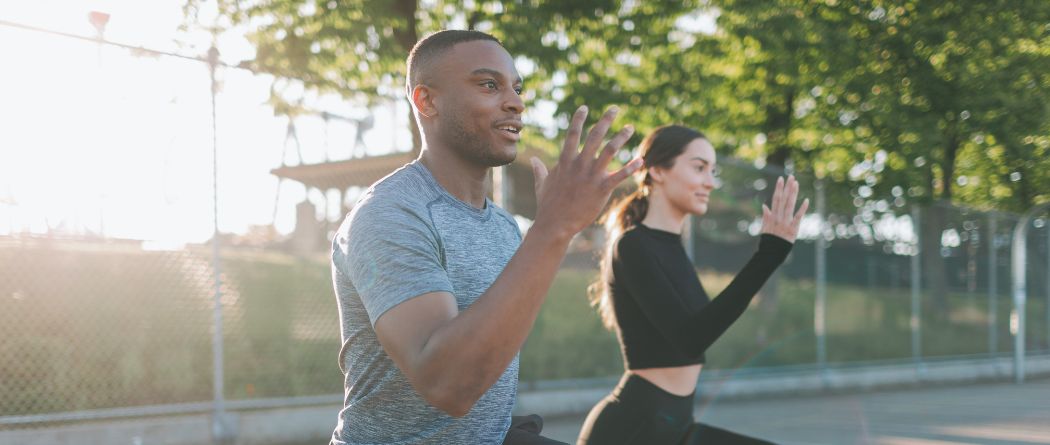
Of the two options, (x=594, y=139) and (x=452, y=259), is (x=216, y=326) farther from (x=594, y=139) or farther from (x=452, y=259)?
(x=594, y=139)

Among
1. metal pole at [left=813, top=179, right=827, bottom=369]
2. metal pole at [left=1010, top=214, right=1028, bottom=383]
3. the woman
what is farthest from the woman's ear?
metal pole at [left=1010, top=214, right=1028, bottom=383]

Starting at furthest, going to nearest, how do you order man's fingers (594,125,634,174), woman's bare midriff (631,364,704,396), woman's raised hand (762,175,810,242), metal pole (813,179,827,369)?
metal pole (813,179,827,369) < woman's bare midriff (631,364,704,396) < woman's raised hand (762,175,810,242) < man's fingers (594,125,634,174)

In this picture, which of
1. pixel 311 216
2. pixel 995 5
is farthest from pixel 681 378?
pixel 995 5

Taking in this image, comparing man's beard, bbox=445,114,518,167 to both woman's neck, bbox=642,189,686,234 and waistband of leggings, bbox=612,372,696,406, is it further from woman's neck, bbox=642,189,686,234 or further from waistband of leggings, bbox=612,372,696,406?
woman's neck, bbox=642,189,686,234

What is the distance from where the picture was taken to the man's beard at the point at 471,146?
2.29 meters

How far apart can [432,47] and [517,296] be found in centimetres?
79

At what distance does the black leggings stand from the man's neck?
149 centimetres

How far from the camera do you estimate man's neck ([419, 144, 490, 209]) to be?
2.34 metres

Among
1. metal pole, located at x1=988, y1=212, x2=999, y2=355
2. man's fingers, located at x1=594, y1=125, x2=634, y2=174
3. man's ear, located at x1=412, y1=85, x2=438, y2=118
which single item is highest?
man's ear, located at x1=412, y1=85, x2=438, y2=118

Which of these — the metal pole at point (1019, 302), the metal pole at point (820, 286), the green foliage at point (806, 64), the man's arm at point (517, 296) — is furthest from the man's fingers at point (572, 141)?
the metal pole at point (1019, 302)

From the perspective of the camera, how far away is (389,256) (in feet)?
6.33

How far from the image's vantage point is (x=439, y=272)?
76.9 inches

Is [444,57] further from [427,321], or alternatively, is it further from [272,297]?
[272,297]

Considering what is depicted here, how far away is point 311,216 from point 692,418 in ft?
16.2
